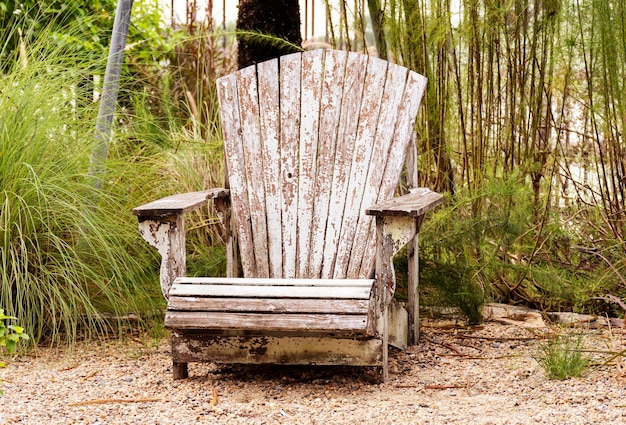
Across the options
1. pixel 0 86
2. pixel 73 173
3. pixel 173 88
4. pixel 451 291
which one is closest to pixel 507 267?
pixel 451 291

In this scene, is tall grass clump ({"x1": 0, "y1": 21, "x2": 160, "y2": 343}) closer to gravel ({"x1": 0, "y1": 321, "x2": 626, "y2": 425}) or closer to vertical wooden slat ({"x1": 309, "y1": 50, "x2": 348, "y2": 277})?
gravel ({"x1": 0, "y1": 321, "x2": 626, "y2": 425})

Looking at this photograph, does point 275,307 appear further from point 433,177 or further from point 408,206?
point 433,177

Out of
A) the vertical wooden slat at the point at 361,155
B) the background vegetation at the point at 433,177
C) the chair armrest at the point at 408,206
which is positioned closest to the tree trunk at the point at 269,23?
the background vegetation at the point at 433,177

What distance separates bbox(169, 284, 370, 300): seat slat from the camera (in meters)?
2.59

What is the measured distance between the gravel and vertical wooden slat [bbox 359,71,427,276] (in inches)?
22.0

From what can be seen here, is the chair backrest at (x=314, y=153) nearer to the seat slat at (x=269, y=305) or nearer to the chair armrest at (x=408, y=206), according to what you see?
the chair armrest at (x=408, y=206)

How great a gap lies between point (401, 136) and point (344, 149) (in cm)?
24

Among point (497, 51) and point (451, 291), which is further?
point (497, 51)

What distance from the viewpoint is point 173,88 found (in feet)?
19.9

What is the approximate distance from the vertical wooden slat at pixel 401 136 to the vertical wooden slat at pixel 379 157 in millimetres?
13

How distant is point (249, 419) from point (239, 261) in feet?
3.47

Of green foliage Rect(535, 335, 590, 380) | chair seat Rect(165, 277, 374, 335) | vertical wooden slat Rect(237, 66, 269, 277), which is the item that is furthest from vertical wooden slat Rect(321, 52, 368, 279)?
green foliage Rect(535, 335, 590, 380)

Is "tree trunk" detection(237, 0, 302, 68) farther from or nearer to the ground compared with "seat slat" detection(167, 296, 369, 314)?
farther from the ground

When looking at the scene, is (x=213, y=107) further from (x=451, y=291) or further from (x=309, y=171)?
(x=451, y=291)
